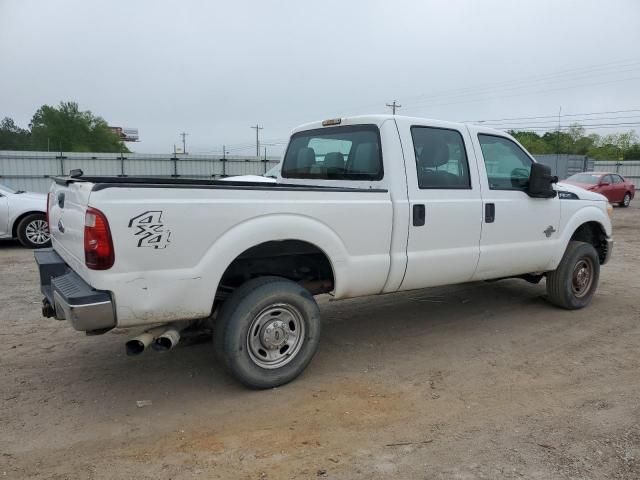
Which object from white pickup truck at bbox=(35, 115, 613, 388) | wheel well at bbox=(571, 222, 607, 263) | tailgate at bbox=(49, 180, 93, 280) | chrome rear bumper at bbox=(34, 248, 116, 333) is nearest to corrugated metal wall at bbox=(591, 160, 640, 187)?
wheel well at bbox=(571, 222, 607, 263)

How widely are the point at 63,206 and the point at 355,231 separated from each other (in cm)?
209

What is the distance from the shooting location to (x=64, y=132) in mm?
76938

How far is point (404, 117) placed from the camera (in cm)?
450

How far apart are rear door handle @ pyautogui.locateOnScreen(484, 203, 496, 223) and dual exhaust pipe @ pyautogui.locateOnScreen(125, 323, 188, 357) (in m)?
2.91

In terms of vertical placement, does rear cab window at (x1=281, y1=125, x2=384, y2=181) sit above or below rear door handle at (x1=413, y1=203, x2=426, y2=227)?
above

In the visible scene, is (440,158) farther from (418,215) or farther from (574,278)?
(574,278)

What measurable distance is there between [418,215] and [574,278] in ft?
8.82

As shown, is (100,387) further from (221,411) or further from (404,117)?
(404,117)

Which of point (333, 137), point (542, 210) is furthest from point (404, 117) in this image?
point (542, 210)

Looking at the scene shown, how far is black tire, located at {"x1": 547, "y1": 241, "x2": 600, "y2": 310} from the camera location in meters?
5.70

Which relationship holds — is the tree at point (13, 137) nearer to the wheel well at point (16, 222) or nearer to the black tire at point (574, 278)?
the wheel well at point (16, 222)

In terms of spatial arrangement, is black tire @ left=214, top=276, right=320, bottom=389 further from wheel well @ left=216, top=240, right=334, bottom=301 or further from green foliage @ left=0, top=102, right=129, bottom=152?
green foliage @ left=0, top=102, right=129, bottom=152

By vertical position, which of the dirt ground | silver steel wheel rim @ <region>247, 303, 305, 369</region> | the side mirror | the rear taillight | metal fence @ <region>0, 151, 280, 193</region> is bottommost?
the dirt ground

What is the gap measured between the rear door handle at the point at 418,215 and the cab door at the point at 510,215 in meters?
0.81
